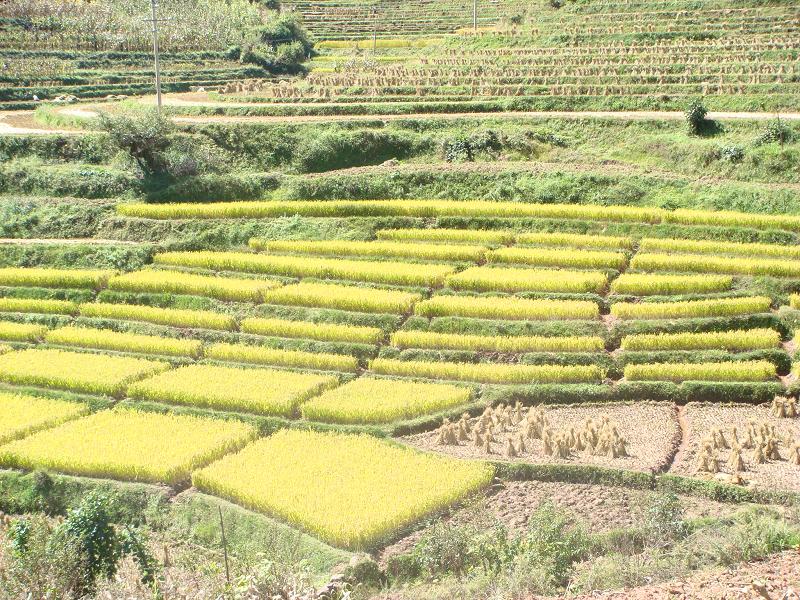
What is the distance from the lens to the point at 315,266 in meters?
29.1

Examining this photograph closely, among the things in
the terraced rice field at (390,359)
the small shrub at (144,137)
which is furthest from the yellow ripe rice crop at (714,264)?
the small shrub at (144,137)

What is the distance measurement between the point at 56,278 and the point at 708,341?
1794 centimetres

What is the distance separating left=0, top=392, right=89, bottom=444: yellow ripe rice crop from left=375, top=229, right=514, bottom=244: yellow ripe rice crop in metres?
11.6

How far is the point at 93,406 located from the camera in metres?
23.1

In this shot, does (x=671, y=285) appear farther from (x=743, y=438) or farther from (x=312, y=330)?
(x=312, y=330)

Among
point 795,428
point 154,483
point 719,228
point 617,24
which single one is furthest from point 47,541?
point 617,24

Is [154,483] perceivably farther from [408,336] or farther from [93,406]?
[408,336]

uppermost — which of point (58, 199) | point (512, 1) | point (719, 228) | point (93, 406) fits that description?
point (512, 1)

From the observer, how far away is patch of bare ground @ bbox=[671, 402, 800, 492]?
18.5 meters

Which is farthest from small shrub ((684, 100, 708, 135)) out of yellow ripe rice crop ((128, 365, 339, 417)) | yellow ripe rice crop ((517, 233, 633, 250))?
yellow ripe rice crop ((128, 365, 339, 417))

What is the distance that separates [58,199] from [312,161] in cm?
895

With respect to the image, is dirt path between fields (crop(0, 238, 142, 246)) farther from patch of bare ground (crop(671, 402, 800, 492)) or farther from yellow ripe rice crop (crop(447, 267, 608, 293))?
patch of bare ground (crop(671, 402, 800, 492))

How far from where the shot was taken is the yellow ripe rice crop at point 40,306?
28312mm

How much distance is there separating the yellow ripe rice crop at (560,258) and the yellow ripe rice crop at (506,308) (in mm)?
2343
